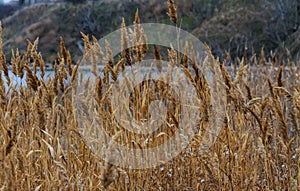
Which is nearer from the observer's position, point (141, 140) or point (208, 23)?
point (141, 140)

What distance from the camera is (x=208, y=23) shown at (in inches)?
879

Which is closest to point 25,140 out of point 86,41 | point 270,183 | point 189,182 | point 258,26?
point 86,41

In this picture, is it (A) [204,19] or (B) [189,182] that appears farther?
(A) [204,19]

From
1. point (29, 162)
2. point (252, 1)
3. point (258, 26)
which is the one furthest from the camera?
point (252, 1)

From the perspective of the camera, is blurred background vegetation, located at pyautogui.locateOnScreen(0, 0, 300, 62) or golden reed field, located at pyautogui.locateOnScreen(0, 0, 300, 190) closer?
golden reed field, located at pyautogui.locateOnScreen(0, 0, 300, 190)

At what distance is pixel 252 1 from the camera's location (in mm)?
23094

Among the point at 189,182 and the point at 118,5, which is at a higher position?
the point at 118,5

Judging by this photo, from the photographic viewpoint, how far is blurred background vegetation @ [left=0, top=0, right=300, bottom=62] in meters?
16.5

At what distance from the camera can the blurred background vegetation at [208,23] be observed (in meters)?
16.5

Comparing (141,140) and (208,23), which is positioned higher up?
(208,23)

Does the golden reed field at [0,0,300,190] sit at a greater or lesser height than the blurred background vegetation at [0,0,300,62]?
lesser

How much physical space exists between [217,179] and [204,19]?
23625 mm

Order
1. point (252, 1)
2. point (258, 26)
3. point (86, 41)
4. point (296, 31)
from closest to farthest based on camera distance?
1. point (86, 41)
2. point (296, 31)
3. point (258, 26)
4. point (252, 1)

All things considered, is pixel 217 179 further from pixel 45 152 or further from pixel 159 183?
pixel 45 152
